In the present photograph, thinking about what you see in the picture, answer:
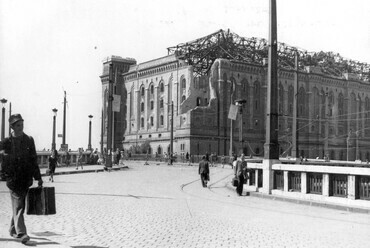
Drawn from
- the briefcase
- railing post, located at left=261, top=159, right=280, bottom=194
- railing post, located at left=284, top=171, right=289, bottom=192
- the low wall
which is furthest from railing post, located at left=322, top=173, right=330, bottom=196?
the briefcase

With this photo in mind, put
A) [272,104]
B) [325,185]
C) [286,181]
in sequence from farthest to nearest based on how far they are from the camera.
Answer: [272,104] → [286,181] → [325,185]

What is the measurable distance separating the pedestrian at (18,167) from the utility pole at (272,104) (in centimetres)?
1093

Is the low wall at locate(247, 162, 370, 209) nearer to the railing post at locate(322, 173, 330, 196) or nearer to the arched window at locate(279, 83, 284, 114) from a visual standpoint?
the railing post at locate(322, 173, 330, 196)

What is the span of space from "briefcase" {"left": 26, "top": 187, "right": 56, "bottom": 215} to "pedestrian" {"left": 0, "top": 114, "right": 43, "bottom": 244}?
0.40ft

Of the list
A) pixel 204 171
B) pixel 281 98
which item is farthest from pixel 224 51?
pixel 204 171

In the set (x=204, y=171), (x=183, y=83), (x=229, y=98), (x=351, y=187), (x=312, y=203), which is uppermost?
(x=183, y=83)

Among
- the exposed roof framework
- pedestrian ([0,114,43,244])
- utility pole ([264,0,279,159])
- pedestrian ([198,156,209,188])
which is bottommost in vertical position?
pedestrian ([198,156,209,188])

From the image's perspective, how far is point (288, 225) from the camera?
1062cm

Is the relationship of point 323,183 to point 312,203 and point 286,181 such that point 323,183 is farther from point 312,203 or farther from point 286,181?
point 286,181

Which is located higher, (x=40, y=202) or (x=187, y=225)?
(x=40, y=202)

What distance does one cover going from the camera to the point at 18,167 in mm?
7996

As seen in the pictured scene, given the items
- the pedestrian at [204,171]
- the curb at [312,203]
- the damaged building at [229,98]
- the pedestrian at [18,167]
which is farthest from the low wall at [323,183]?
the damaged building at [229,98]

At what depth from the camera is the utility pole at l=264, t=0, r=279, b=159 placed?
17.8 meters

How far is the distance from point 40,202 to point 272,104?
11.4 m
